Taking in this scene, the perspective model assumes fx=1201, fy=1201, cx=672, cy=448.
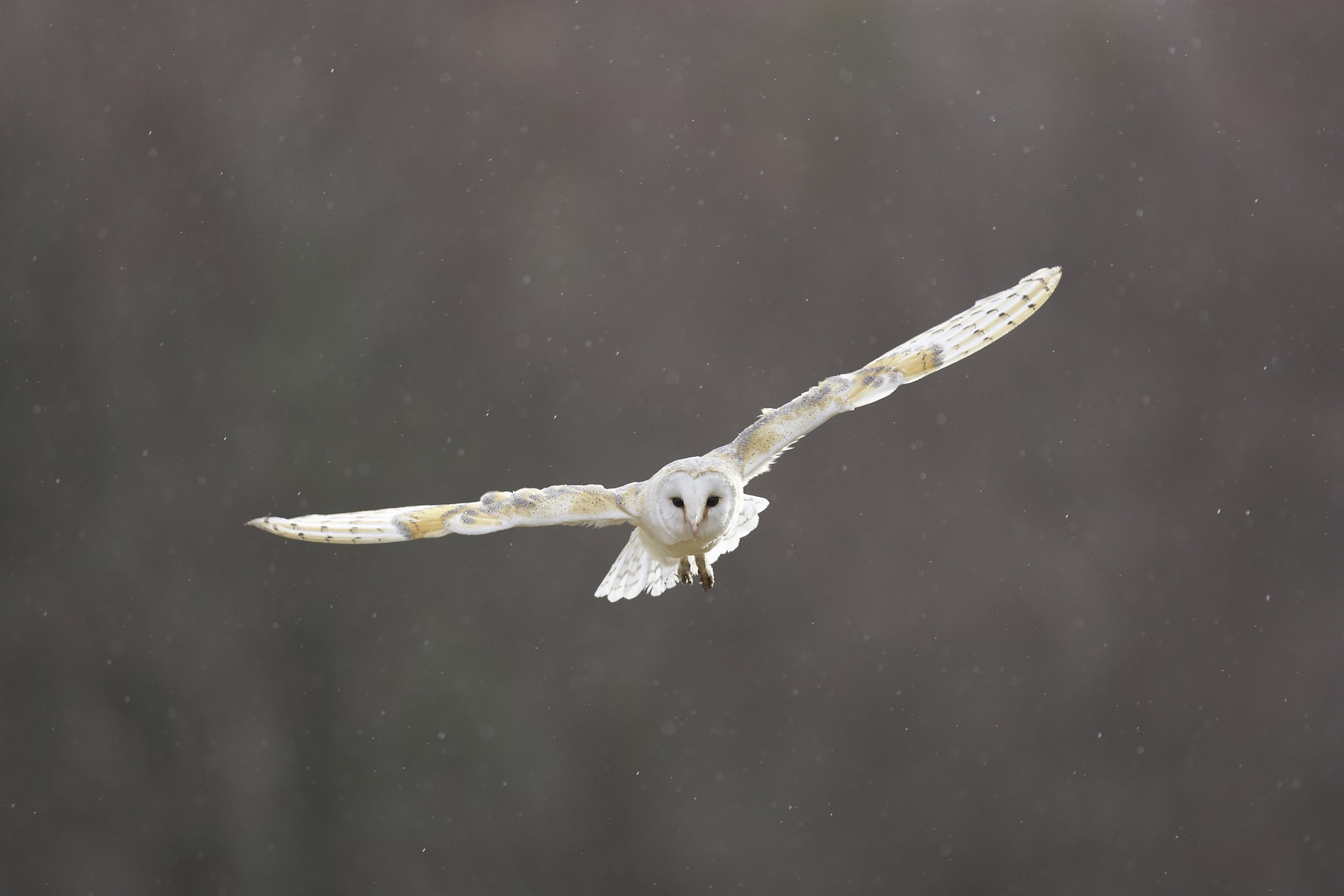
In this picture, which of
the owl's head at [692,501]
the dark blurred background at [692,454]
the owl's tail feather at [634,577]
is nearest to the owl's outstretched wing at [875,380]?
the owl's head at [692,501]

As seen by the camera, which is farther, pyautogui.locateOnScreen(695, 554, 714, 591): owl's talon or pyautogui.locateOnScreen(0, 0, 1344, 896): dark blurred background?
pyautogui.locateOnScreen(0, 0, 1344, 896): dark blurred background

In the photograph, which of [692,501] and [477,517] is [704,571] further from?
[477,517]

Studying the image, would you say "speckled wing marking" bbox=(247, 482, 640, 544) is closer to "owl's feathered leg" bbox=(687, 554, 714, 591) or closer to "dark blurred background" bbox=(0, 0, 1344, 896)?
"owl's feathered leg" bbox=(687, 554, 714, 591)

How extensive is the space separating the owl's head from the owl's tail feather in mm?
610

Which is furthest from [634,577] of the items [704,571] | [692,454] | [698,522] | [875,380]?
[692,454]

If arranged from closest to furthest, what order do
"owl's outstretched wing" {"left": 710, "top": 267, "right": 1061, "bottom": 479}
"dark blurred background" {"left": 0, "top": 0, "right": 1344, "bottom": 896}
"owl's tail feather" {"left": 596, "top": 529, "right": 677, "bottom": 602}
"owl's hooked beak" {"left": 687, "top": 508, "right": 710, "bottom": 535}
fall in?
"owl's hooked beak" {"left": 687, "top": 508, "right": 710, "bottom": 535} < "owl's outstretched wing" {"left": 710, "top": 267, "right": 1061, "bottom": 479} < "owl's tail feather" {"left": 596, "top": 529, "right": 677, "bottom": 602} < "dark blurred background" {"left": 0, "top": 0, "right": 1344, "bottom": 896}

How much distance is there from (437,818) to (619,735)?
785mm

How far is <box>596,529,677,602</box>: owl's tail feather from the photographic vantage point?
11.1 ft

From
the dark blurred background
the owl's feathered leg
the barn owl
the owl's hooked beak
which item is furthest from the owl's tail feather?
the dark blurred background

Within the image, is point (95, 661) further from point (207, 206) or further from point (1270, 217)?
point (1270, 217)

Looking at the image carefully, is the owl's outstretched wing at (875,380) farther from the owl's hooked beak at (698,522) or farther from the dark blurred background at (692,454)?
the dark blurred background at (692,454)

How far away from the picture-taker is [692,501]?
8.81ft

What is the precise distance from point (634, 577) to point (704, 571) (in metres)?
0.51

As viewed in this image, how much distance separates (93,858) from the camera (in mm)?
4750
